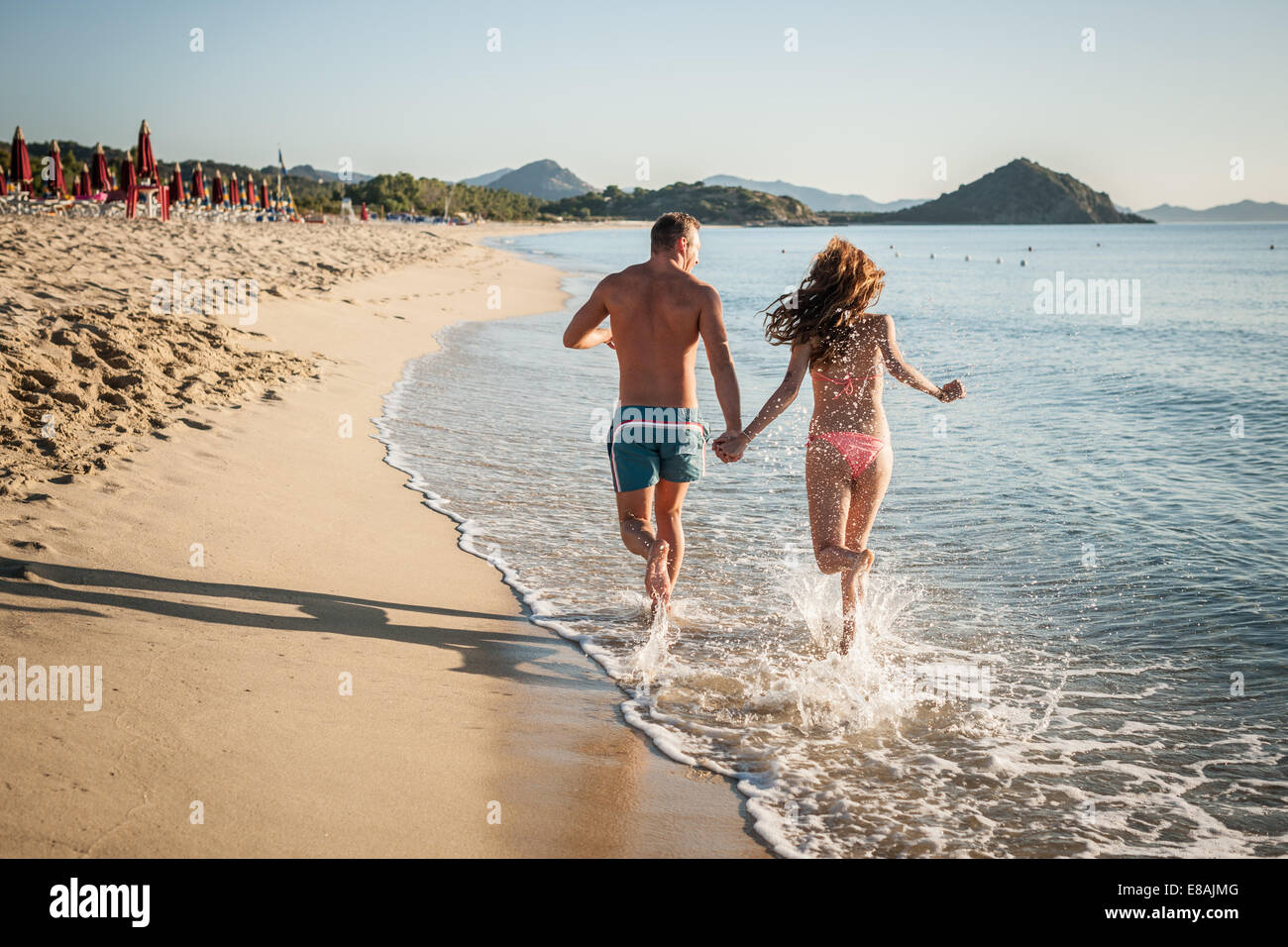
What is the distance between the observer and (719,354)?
443 cm

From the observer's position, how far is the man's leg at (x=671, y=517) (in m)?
4.69

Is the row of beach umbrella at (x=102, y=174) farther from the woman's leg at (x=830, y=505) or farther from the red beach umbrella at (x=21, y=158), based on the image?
the woman's leg at (x=830, y=505)

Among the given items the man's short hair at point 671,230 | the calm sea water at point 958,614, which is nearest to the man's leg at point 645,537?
the calm sea water at point 958,614

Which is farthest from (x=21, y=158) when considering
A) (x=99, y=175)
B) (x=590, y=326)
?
(x=590, y=326)

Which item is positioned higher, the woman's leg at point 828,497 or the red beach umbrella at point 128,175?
the red beach umbrella at point 128,175

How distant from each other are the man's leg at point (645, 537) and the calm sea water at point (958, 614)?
351 mm

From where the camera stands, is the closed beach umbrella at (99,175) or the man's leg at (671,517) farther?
the closed beach umbrella at (99,175)

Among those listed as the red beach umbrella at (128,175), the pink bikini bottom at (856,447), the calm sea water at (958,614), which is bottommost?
the calm sea water at (958,614)

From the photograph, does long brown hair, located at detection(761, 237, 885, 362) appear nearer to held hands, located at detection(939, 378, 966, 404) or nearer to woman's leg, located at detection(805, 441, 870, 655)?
woman's leg, located at detection(805, 441, 870, 655)

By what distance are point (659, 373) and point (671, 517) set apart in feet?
2.55

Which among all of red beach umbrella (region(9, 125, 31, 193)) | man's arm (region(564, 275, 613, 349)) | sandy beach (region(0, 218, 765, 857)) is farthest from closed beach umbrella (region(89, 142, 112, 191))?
man's arm (region(564, 275, 613, 349))
